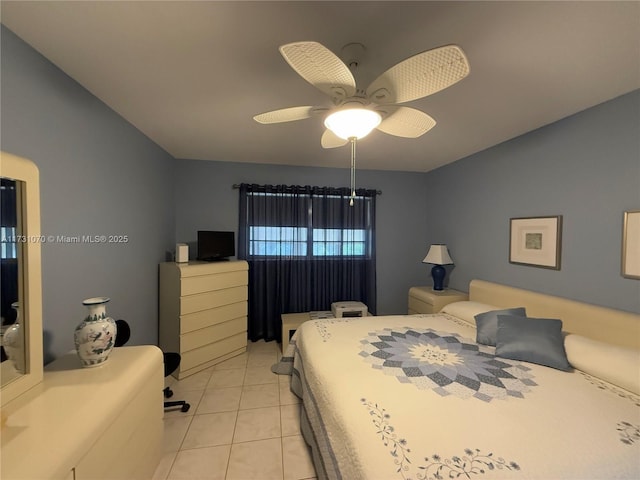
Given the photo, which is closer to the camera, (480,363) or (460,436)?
(460,436)

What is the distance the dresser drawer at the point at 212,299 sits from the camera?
8.42 feet

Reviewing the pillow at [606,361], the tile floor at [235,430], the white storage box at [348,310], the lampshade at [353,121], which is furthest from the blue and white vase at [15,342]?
the pillow at [606,361]

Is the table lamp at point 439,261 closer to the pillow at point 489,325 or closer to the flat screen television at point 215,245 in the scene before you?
the pillow at point 489,325

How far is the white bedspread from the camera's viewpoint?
0.95 m

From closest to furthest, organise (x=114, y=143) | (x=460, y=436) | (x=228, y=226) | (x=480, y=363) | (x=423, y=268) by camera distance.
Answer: (x=460, y=436)
(x=480, y=363)
(x=114, y=143)
(x=228, y=226)
(x=423, y=268)

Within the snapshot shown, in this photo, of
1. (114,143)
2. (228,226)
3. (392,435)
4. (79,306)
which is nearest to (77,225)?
(79,306)

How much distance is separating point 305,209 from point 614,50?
2.95 m

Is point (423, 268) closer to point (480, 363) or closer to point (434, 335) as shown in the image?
point (434, 335)

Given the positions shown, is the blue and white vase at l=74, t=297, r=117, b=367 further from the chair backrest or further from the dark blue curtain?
the chair backrest

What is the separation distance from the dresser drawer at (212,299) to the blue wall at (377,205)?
38.1 inches

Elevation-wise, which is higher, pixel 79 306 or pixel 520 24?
pixel 520 24

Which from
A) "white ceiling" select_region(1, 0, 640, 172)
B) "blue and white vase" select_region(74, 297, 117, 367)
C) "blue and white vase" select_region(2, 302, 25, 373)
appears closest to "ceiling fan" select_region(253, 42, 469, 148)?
"white ceiling" select_region(1, 0, 640, 172)

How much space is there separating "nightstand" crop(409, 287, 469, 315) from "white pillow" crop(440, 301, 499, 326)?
342mm

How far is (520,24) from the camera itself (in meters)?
1.18
